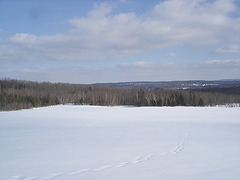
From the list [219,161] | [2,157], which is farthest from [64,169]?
[219,161]

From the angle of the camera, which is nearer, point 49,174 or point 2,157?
point 49,174

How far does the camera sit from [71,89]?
11706 cm

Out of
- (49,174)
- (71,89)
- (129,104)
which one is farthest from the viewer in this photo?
(71,89)

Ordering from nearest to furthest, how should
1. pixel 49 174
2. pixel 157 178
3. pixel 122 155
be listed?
pixel 157 178
pixel 49 174
pixel 122 155

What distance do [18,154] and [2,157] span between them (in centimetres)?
63

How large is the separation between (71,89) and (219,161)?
114068 millimetres

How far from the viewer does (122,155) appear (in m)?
8.52

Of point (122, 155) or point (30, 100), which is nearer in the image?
point (122, 155)

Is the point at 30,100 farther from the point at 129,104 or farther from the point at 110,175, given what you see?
the point at 110,175

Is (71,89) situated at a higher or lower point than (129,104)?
higher

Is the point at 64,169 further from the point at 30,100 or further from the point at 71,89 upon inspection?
the point at 71,89

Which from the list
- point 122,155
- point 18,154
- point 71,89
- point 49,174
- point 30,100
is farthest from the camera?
point 71,89

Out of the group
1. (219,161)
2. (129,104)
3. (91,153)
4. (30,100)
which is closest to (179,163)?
(219,161)

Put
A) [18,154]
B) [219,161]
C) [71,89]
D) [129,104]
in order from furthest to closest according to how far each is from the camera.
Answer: [71,89] < [129,104] < [18,154] < [219,161]
